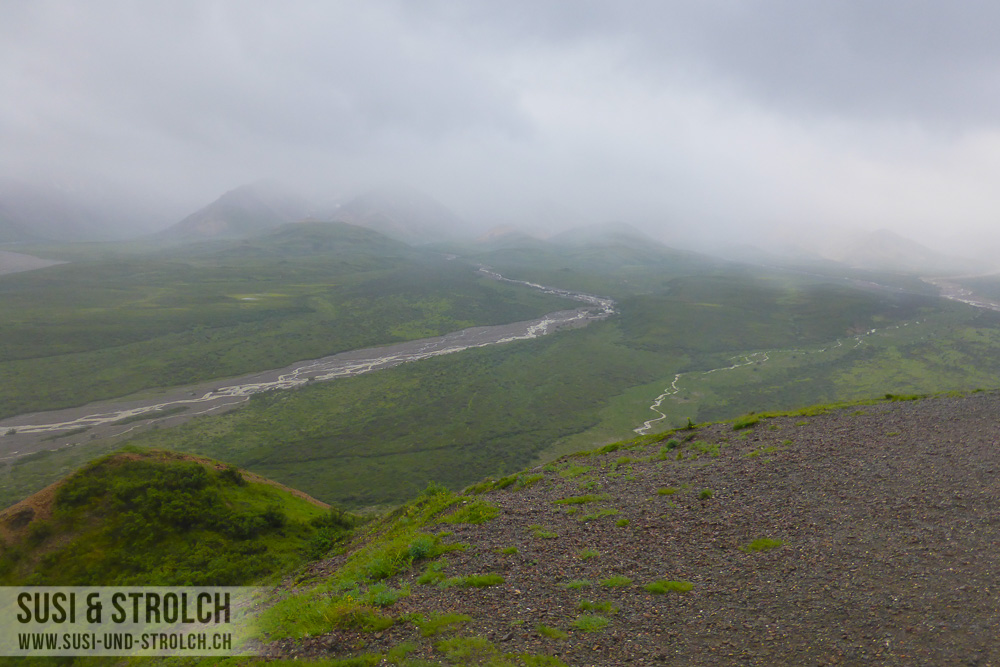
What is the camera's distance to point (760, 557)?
430 inches

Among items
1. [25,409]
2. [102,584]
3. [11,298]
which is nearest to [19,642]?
[102,584]

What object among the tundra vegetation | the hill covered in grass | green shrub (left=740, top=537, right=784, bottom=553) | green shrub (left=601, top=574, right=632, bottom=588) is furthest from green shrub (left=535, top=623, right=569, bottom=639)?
the hill covered in grass

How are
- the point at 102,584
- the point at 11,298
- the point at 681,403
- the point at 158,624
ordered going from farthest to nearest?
the point at 11,298
the point at 681,403
the point at 102,584
the point at 158,624

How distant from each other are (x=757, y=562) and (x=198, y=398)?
7627cm

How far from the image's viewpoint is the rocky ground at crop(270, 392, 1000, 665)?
7.94 metres

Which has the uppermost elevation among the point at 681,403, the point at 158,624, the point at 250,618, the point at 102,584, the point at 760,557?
the point at 760,557

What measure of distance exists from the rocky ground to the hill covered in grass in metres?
6.83

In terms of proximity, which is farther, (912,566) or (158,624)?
(158,624)

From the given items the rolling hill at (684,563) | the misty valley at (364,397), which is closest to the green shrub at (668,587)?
the rolling hill at (684,563)

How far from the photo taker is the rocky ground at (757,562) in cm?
794

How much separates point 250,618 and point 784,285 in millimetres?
204301

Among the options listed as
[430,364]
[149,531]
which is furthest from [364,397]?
[149,531]

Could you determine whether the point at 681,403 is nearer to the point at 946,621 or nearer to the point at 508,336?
the point at 508,336

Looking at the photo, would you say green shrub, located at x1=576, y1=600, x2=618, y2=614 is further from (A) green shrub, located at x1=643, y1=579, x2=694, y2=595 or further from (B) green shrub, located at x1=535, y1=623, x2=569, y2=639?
(A) green shrub, located at x1=643, y1=579, x2=694, y2=595
